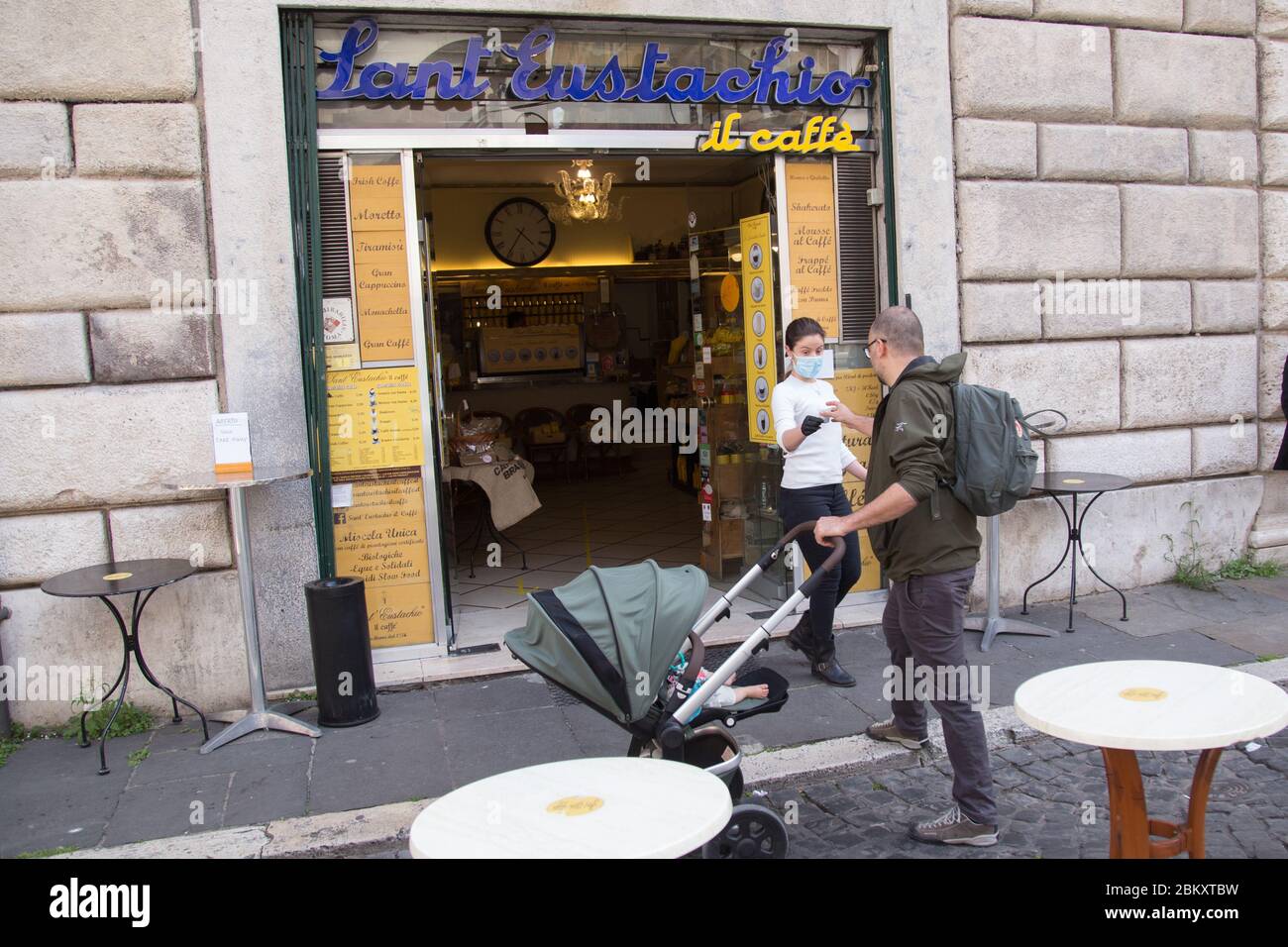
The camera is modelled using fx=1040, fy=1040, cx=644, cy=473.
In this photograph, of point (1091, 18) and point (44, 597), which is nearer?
point (44, 597)

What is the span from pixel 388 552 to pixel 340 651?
36.2 inches

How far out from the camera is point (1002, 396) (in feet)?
13.4

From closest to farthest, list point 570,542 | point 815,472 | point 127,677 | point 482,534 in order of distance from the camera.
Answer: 1. point 127,677
2. point 815,472
3. point 570,542
4. point 482,534

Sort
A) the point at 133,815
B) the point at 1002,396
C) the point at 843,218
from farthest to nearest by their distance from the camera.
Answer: the point at 843,218 < the point at 133,815 < the point at 1002,396

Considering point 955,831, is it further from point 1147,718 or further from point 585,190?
point 585,190

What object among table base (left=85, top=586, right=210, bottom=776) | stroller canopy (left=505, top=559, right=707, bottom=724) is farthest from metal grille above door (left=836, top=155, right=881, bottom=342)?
table base (left=85, top=586, right=210, bottom=776)

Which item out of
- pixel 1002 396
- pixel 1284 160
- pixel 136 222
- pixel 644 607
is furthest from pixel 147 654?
pixel 1284 160

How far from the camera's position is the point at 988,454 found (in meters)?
3.99

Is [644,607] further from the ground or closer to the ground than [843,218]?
closer to the ground

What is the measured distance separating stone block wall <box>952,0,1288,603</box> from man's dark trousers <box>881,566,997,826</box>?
3128mm

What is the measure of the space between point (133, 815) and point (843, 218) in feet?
17.4

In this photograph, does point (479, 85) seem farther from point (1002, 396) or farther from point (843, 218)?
point (1002, 396)

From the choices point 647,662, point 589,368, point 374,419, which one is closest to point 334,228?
point 374,419

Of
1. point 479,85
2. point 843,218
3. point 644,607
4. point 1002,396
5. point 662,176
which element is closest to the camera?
point 644,607
